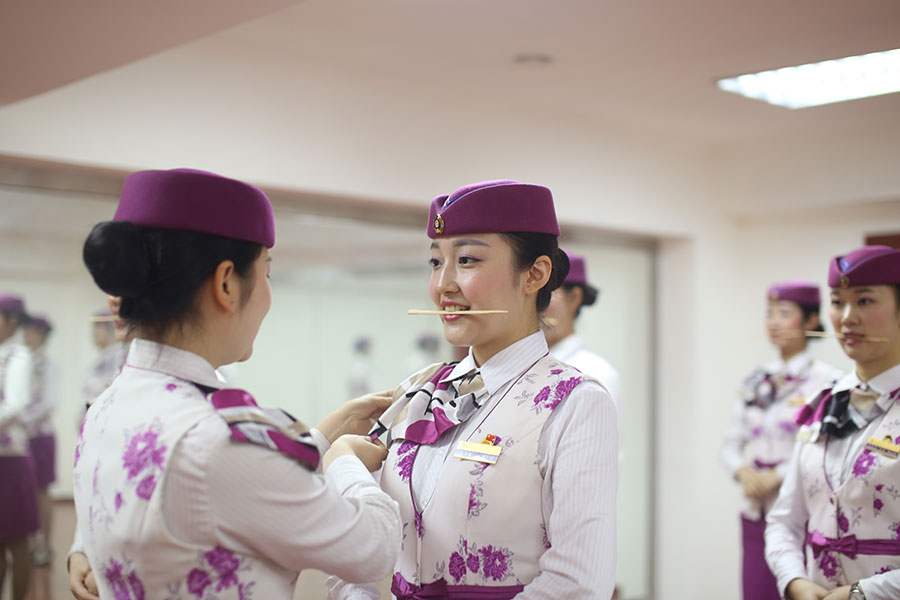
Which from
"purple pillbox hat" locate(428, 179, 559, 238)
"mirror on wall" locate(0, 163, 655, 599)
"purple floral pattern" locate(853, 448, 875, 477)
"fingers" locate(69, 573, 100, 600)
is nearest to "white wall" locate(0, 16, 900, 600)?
"mirror on wall" locate(0, 163, 655, 599)

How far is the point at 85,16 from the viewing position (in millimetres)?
2154

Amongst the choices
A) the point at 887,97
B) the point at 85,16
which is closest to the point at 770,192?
the point at 887,97

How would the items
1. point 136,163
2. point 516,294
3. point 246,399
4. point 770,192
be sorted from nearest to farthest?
point 246,399, point 516,294, point 136,163, point 770,192

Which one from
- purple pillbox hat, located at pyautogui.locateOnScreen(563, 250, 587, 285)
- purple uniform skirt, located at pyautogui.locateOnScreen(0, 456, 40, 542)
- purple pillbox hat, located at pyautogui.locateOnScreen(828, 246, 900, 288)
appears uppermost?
purple pillbox hat, located at pyautogui.locateOnScreen(563, 250, 587, 285)

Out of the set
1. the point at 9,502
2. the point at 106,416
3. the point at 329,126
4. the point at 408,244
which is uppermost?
the point at 329,126

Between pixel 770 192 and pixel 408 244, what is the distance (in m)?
2.43

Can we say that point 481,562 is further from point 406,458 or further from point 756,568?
point 756,568

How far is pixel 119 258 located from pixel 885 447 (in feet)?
6.99

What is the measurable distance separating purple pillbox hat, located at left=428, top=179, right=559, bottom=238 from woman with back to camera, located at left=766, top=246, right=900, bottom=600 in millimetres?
1344

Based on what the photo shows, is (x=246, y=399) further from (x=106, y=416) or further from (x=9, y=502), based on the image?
(x=9, y=502)

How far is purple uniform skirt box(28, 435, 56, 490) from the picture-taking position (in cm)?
365

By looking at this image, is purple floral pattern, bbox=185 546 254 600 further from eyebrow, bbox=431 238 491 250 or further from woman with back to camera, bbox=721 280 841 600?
woman with back to camera, bbox=721 280 841 600

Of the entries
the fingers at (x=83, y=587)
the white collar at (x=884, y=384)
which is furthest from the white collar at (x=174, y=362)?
the white collar at (x=884, y=384)

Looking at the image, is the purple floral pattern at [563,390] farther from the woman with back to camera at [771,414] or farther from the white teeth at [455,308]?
the woman with back to camera at [771,414]
